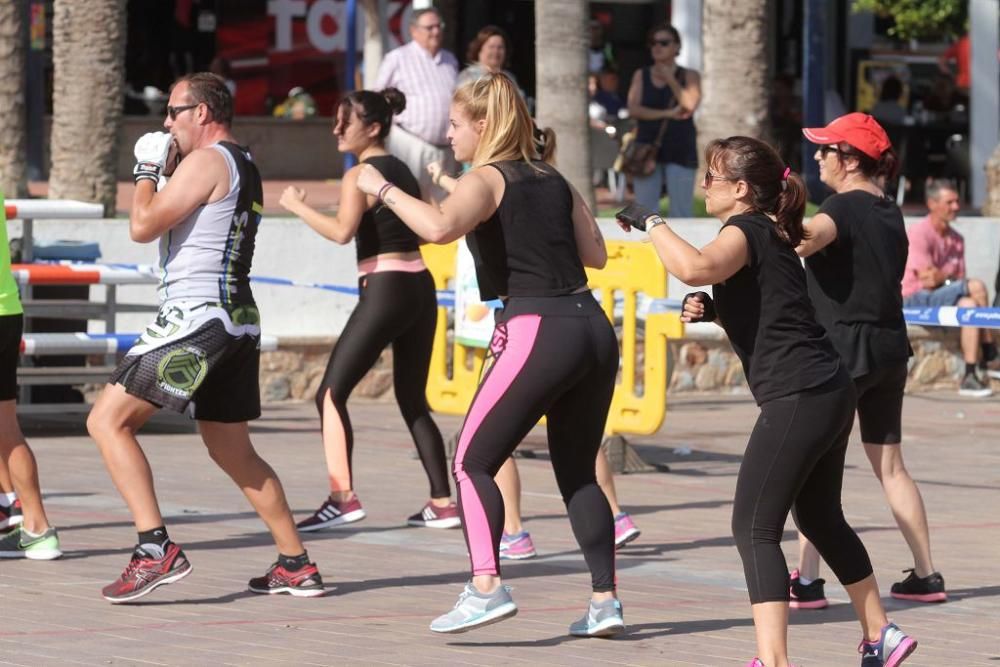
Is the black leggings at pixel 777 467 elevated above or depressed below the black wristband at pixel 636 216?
below

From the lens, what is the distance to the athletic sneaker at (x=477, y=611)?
6.68 m

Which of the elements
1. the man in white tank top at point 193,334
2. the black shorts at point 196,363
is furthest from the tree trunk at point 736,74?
the black shorts at point 196,363

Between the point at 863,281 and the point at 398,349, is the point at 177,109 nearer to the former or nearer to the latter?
the point at 398,349

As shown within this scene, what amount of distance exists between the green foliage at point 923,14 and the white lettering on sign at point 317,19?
23.0ft

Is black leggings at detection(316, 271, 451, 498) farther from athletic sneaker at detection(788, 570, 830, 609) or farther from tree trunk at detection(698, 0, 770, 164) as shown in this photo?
tree trunk at detection(698, 0, 770, 164)

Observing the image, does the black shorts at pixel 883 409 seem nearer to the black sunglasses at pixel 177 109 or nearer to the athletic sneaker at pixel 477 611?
the athletic sneaker at pixel 477 611

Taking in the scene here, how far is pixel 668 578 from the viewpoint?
817 centimetres

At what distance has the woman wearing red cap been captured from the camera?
7.40m

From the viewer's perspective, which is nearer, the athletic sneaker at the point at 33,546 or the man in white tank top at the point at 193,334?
the man in white tank top at the point at 193,334

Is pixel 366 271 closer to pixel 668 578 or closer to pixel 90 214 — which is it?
pixel 668 578

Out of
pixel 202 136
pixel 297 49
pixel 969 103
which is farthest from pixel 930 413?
pixel 297 49

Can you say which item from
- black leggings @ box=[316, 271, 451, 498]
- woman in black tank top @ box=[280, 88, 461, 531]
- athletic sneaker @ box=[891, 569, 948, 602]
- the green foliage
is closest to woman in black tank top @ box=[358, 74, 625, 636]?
athletic sneaker @ box=[891, 569, 948, 602]

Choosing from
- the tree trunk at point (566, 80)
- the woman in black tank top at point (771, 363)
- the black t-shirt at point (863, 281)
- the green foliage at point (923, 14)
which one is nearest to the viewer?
the woman in black tank top at point (771, 363)

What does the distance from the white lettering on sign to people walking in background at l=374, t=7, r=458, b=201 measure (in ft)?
48.3
